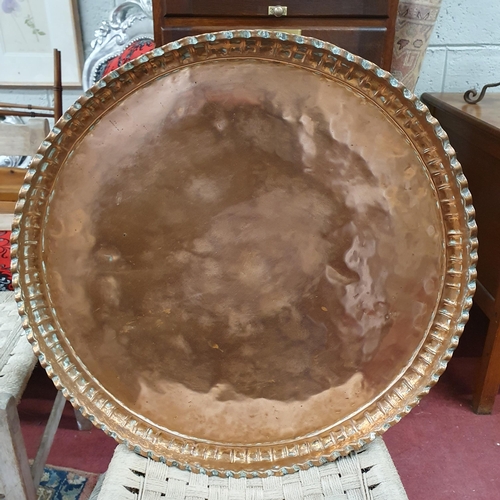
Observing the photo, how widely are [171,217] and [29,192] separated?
0.64 feet

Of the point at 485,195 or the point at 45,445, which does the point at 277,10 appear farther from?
the point at 45,445

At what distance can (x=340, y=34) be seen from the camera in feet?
2.65

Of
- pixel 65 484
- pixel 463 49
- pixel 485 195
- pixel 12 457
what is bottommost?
pixel 65 484

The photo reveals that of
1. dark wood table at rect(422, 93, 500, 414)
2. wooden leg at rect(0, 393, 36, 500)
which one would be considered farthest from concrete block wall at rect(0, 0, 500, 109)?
wooden leg at rect(0, 393, 36, 500)

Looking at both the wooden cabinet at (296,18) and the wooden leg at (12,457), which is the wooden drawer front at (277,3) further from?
the wooden leg at (12,457)

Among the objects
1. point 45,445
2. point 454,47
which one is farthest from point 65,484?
point 454,47

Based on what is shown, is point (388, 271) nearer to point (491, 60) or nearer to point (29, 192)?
point (29, 192)

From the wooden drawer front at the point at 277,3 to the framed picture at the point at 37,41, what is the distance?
61 centimetres

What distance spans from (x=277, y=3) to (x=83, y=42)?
727 millimetres

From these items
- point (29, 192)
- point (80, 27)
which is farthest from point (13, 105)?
point (29, 192)

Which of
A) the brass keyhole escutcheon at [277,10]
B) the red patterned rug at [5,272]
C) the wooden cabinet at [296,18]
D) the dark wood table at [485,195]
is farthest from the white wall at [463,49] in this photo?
the red patterned rug at [5,272]

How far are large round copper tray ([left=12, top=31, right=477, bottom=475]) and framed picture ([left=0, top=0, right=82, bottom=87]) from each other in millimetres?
778

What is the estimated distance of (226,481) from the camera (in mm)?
712

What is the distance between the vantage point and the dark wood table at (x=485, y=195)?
1.04 meters
